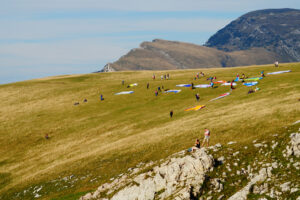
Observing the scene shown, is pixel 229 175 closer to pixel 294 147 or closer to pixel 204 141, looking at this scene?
pixel 294 147

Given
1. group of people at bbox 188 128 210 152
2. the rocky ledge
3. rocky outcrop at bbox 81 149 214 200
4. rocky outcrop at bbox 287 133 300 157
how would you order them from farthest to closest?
group of people at bbox 188 128 210 152, rocky outcrop at bbox 81 149 214 200, rocky outcrop at bbox 287 133 300 157, the rocky ledge

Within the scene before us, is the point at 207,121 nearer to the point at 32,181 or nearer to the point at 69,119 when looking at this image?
the point at 32,181

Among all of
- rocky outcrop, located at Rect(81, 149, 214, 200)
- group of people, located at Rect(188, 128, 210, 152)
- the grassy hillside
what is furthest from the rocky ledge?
the grassy hillside

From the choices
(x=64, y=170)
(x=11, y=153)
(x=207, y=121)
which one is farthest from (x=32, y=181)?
(x=207, y=121)

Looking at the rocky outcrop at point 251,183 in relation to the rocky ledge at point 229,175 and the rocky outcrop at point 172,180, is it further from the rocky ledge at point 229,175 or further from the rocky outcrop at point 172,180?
the rocky outcrop at point 172,180

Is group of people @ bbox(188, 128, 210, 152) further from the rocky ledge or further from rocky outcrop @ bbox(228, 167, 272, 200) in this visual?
rocky outcrop @ bbox(228, 167, 272, 200)

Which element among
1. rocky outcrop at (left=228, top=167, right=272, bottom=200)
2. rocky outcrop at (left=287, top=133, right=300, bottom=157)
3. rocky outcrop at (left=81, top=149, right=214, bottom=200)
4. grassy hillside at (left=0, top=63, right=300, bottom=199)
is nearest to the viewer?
rocky outcrop at (left=228, top=167, right=272, bottom=200)

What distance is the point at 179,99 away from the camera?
2928 inches

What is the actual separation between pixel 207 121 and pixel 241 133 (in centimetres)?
1065

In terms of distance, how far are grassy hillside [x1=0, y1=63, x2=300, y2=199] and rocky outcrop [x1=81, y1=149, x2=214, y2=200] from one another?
6460 mm

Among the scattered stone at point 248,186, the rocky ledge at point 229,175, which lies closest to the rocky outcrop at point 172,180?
the rocky ledge at point 229,175

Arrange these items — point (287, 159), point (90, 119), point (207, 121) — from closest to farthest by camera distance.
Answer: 1. point (287, 159)
2. point (207, 121)
3. point (90, 119)

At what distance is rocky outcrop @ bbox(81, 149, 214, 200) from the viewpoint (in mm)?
23344

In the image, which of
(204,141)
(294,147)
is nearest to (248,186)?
(294,147)
